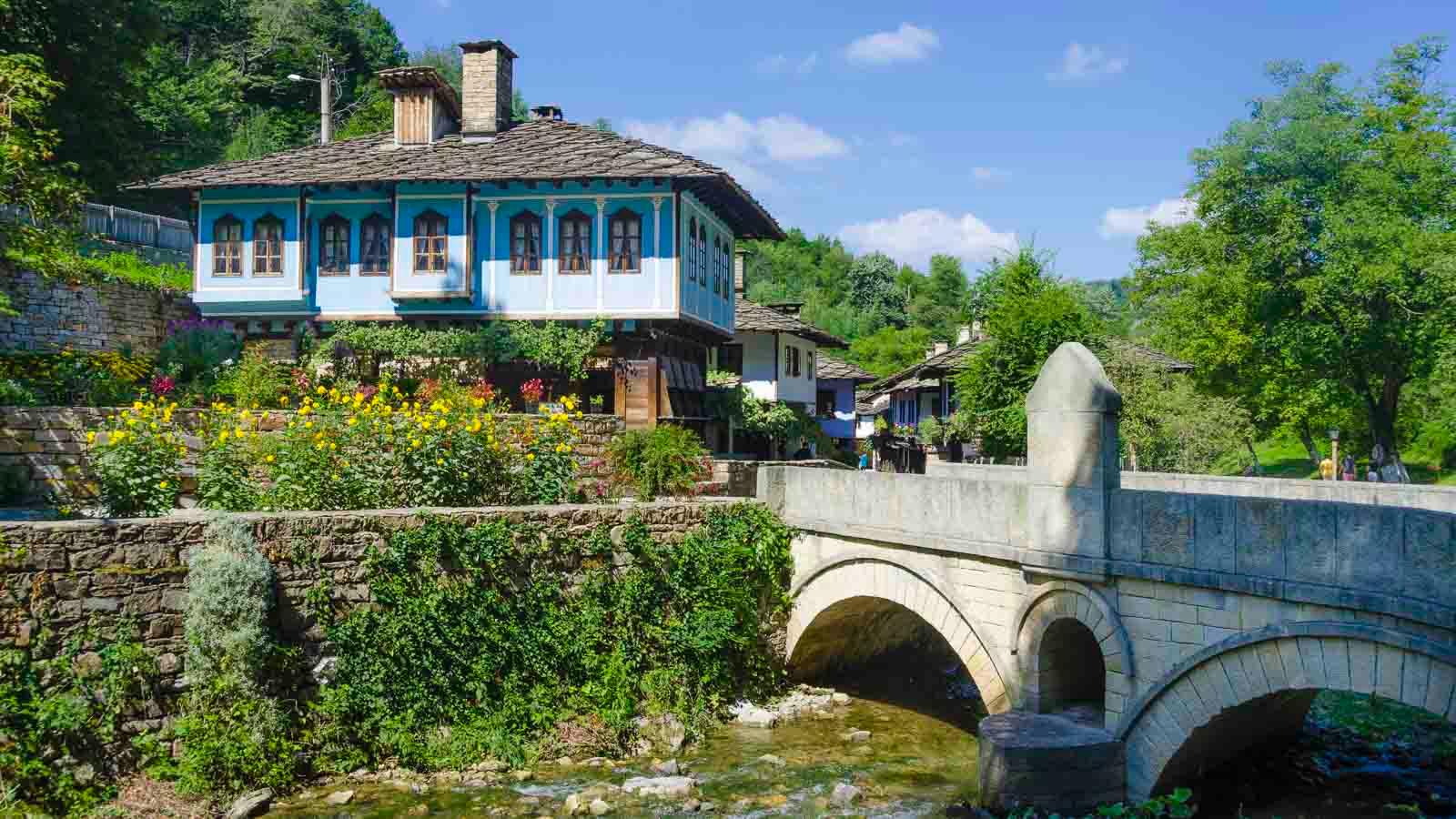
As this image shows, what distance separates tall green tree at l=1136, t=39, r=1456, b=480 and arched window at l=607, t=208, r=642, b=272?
64.1 feet

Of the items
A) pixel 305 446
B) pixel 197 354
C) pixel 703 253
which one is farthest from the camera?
pixel 703 253

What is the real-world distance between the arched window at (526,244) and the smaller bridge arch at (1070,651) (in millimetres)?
12683

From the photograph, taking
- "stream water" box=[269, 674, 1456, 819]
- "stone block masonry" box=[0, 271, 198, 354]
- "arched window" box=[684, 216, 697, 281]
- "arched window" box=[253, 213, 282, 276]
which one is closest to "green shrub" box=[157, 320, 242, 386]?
"arched window" box=[253, 213, 282, 276]

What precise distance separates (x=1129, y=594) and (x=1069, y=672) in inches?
73.0

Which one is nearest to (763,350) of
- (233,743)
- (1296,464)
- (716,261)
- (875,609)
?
(716,261)

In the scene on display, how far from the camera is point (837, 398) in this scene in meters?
42.9

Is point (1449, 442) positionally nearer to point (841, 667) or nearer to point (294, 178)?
point (841, 667)

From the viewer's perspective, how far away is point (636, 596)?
529 inches

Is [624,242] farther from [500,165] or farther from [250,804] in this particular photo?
[250,804]

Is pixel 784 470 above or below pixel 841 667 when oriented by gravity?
above

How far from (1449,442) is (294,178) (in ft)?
122

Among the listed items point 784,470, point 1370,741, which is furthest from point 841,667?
point 1370,741

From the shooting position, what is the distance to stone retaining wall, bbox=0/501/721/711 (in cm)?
1011

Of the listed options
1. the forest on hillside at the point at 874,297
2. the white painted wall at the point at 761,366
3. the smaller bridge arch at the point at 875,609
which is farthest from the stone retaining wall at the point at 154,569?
the forest on hillside at the point at 874,297
